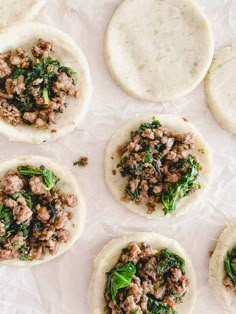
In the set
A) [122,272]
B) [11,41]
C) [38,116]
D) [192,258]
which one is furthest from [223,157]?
[11,41]

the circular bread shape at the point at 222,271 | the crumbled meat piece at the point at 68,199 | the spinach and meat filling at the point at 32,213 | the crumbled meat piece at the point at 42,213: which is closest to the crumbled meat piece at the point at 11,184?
the spinach and meat filling at the point at 32,213

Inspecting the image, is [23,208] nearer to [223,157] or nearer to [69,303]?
[69,303]

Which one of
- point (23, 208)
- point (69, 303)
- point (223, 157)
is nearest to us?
point (23, 208)

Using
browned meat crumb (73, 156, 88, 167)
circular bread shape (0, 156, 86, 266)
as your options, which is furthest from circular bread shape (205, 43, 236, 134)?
circular bread shape (0, 156, 86, 266)

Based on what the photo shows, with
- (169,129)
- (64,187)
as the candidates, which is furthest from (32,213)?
Result: (169,129)

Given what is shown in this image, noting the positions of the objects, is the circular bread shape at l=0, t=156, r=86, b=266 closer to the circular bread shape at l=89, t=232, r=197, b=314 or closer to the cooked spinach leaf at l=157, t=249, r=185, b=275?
the circular bread shape at l=89, t=232, r=197, b=314

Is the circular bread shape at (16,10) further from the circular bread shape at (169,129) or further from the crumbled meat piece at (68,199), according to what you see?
the crumbled meat piece at (68,199)

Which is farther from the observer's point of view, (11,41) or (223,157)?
(223,157)
